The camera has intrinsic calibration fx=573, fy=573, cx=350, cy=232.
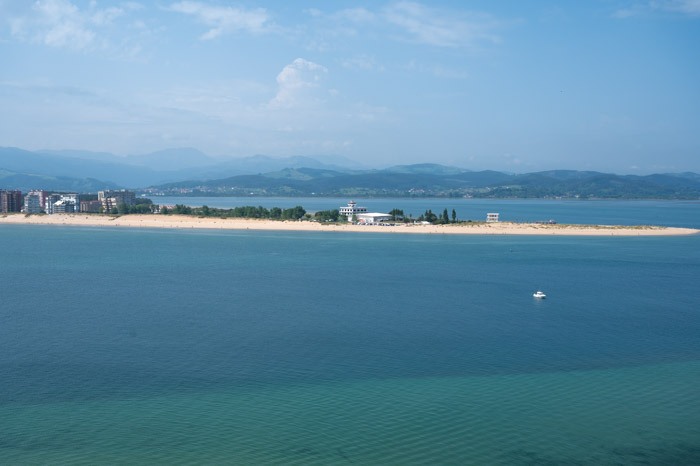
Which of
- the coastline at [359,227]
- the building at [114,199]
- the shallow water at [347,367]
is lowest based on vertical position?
the shallow water at [347,367]

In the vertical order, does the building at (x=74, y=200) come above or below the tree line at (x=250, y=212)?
above

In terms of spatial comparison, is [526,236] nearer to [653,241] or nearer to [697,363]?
[653,241]

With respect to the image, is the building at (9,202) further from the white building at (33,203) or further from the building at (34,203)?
the white building at (33,203)

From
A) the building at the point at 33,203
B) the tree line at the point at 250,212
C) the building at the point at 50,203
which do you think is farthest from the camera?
the building at the point at 33,203

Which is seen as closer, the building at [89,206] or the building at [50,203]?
the building at [50,203]

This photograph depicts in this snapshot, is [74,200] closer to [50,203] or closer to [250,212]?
[50,203]

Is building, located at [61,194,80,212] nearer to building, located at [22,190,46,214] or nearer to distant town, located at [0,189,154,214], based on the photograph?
distant town, located at [0,189,154,214]

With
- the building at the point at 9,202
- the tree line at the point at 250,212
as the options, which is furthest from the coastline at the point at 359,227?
the building at the point at 9,202
